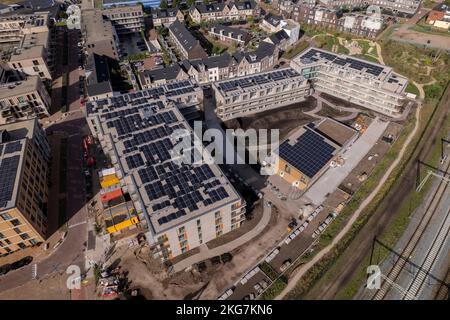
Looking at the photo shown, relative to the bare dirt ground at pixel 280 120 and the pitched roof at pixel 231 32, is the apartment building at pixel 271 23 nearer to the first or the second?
the pitched roof at pixel 231 32

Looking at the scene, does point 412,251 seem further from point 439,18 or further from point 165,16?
point 165,16

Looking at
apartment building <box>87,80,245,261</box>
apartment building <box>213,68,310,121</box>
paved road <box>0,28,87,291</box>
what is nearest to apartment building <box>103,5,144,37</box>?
paved road <box>0,28,87,291</box>

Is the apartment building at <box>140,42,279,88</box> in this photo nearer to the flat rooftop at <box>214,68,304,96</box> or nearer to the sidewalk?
the flat rooftop at <box>214,68,304,96</box>

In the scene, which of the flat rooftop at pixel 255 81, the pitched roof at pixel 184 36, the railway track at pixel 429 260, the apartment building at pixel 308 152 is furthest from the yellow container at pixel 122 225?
the pitched roof at pixel 184 36

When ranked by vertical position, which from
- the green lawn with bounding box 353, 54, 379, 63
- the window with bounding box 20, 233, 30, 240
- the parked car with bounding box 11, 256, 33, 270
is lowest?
the parked car with bounding box 11, 256, 33, 270

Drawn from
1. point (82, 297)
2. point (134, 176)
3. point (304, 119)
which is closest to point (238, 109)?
point (304, 119)

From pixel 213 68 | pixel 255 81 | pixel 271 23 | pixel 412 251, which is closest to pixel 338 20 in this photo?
pixel 271 23
